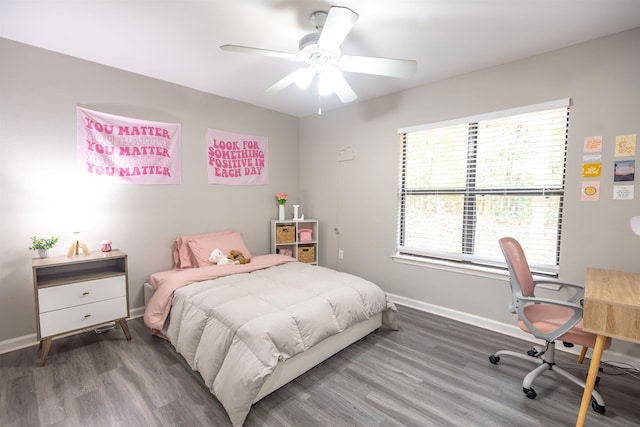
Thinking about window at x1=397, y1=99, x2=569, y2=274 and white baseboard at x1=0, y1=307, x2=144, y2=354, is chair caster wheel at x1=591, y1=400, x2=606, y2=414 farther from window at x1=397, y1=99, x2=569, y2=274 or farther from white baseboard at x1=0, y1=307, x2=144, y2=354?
white baseboard at x1=0, y1=307, x2=144, y2=354

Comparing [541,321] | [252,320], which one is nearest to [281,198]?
[252,320]

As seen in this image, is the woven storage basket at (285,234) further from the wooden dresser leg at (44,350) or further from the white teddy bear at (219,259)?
the wooden dresser leg at (44,350)

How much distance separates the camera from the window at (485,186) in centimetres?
250

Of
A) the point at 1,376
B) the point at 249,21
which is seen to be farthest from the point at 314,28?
the point at 1,376

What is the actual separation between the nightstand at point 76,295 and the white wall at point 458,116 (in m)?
2.55

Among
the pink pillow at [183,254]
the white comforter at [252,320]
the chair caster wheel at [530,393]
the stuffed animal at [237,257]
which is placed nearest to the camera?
the white comforter at [252,320]

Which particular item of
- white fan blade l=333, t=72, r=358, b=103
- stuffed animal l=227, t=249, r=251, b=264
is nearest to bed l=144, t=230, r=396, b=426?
stuffed animal l=227, t=249, r=251, b=264

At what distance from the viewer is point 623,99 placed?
216 centimetres

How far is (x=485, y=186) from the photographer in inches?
112

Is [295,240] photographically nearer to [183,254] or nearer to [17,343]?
[183,254]

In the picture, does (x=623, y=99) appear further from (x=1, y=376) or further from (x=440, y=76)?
(x=1, y=376)

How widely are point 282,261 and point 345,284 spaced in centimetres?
102

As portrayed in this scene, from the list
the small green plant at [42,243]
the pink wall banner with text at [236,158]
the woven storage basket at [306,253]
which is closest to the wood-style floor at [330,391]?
the small green plant at [42,243]

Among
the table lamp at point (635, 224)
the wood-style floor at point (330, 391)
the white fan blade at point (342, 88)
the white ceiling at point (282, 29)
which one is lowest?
the wood-style floor at point (330, 391)
